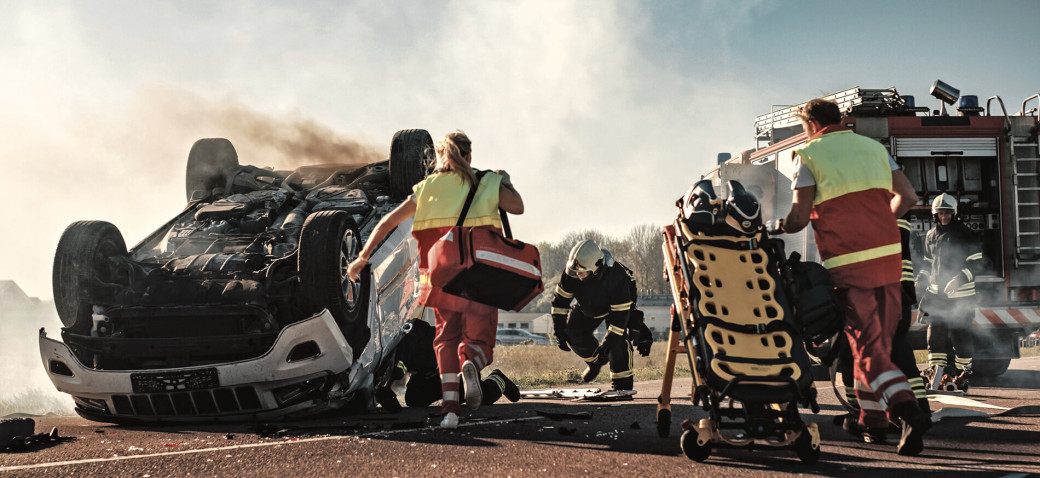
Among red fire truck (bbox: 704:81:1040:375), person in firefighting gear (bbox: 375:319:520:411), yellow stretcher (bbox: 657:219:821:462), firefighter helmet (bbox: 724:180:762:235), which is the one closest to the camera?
yellow stretcher (bbox: 657:219:821:462)

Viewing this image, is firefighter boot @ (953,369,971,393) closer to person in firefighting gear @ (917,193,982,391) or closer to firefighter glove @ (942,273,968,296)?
person in firefighting gear @ (917,193,982,391)

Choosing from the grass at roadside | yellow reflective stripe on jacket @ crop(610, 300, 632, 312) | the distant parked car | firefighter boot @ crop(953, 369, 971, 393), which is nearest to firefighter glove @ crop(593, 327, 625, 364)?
yellow reflective stripe on jacket @ crop(610, 300, 632, 312)

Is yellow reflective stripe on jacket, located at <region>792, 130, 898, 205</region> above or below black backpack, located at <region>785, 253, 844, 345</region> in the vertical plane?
above

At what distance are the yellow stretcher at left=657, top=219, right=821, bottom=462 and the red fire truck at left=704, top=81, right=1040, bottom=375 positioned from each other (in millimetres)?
5063

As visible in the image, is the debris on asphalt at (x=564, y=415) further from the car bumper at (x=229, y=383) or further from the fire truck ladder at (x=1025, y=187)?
the fire truck ladder at (x=1025, y=187)

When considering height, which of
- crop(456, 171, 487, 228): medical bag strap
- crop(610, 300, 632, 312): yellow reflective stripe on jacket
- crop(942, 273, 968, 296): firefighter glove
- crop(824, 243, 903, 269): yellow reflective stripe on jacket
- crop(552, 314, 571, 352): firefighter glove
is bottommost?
crop(552, 314, 571, 352): firefighter glove

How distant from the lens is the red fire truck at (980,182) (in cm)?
874

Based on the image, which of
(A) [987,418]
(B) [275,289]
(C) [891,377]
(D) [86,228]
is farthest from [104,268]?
(A) [987,418]

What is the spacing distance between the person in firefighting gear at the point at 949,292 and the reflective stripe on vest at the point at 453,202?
4.94m

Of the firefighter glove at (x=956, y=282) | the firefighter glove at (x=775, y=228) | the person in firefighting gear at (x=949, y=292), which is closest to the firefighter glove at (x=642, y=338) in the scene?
the person in firefighting gear at (x=949, y=292)

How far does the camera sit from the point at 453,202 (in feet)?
16.4

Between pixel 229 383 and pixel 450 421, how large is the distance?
4.95 ft

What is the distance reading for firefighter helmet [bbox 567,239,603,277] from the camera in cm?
727

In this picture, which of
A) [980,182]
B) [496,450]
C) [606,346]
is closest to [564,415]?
[496,450]
